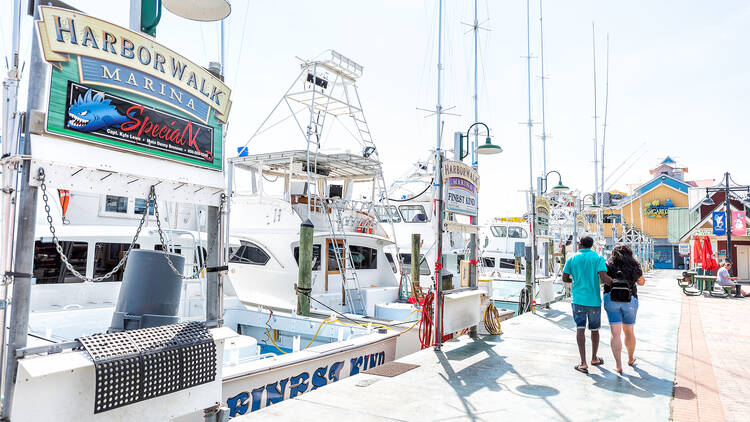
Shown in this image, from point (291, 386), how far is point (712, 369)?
602 centimetres

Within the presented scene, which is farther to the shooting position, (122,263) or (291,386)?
(291,386)

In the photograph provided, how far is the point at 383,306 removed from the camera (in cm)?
1225

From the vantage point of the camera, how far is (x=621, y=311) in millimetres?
6391

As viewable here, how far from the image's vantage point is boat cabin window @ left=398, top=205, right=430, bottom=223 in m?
21.4

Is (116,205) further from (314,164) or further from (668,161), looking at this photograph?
(668,161)

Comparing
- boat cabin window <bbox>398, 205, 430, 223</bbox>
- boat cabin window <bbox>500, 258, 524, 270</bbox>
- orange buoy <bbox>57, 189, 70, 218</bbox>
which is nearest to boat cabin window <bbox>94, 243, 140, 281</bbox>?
orange buoy <bbox>57, 189, 70, 218</bbox>

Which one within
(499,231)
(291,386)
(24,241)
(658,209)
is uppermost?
(658,209)

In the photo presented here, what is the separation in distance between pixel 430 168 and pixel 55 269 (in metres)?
15.5

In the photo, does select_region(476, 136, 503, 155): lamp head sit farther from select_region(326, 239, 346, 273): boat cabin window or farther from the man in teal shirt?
select_region(326, 239, 346, 273): boat cabin window

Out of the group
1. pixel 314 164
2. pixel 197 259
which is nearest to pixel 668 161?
pixel 314 164

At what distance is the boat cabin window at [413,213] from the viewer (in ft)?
70.1

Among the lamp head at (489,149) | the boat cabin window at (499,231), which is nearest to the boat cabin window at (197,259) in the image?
the lamp head at (489,149)

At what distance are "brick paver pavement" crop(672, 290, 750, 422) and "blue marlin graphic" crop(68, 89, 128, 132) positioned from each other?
5.88m

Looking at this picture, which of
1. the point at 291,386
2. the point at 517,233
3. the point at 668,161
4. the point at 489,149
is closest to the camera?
the point at 291,386
